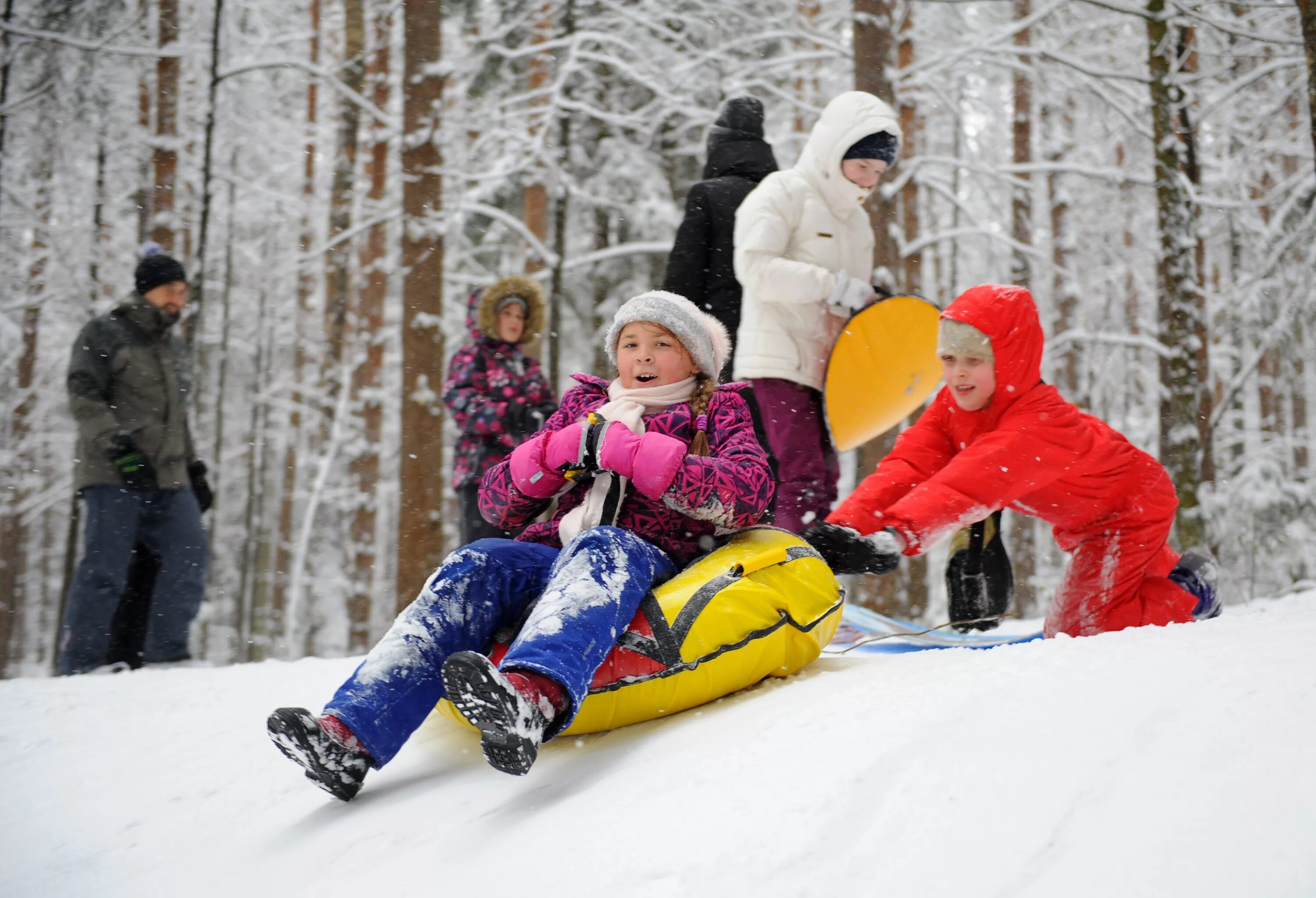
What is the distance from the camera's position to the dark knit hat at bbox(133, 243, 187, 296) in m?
4.30

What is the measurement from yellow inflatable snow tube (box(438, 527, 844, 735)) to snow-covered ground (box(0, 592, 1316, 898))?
0.20 feet

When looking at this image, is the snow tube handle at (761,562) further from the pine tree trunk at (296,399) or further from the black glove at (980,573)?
the pine tree trunk at (296,399)

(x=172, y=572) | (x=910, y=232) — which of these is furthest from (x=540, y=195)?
(x=172, y=572)

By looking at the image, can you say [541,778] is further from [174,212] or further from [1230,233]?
[174,212]

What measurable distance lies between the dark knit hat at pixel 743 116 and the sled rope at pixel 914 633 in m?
2.24

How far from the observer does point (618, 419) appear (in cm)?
240

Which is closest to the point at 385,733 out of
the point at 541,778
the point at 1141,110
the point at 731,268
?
the point at 541,778

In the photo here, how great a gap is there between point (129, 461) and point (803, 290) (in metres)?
2.95

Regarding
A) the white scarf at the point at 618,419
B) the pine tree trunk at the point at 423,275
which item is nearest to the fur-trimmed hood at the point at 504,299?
the pine tree trunk at the point at 423,275

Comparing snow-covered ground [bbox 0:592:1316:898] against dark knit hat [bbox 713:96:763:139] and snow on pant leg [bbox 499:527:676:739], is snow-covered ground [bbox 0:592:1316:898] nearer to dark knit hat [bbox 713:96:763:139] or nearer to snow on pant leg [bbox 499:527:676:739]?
snow on pant leg [bbox 499:527:676:739]

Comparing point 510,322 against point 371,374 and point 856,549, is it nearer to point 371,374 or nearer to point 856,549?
point 856,549

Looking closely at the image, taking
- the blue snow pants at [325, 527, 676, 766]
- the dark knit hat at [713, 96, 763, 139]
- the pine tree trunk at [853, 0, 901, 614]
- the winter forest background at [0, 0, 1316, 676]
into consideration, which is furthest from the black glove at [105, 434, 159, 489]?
the pine tree trunk at [853, 0, 901, 614]

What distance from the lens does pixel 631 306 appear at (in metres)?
2.52

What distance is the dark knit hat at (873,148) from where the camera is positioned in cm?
367
